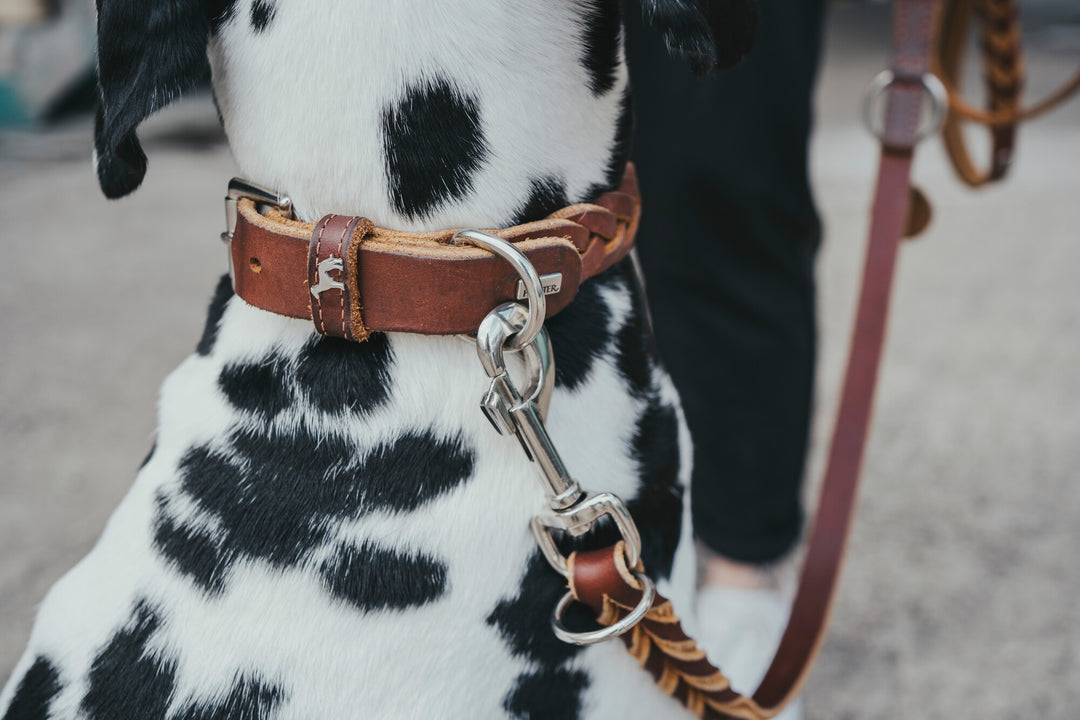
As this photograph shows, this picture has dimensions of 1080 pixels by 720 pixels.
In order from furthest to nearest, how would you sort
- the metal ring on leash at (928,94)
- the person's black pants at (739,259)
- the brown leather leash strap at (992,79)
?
the brown leather leash strap at (992,79) → the person's black pants at (739,259) → the metal ring on leash at (928,94)

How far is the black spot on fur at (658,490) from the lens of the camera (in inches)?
35.4

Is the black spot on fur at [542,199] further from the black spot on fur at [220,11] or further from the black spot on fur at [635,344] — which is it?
the black spot on fur at [220,11]

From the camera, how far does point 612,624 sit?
83cm

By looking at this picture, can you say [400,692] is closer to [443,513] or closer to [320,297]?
[443,513]

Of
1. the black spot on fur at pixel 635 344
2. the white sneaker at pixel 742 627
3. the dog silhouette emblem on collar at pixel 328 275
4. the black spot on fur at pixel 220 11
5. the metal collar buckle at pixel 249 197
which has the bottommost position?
the white sneaker at pixel 742 627

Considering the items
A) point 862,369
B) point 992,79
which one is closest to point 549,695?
point 862,369

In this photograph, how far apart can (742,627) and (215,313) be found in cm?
117

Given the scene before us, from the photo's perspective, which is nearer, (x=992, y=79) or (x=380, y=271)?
(x=380, y=271)

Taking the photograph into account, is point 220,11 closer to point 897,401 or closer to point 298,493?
point 298,493

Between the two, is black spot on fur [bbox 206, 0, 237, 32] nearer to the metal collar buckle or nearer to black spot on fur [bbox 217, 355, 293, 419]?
the metal collar buckle

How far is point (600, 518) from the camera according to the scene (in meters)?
0.85

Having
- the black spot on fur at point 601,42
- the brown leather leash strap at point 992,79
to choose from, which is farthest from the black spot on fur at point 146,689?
the brown leather leash strap at point 992,79

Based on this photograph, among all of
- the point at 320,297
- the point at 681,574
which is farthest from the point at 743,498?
the point at 320,297

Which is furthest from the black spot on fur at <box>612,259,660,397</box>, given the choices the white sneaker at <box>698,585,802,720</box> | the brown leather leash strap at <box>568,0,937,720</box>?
the white sneaker at <box>698,585,802,720</box>
